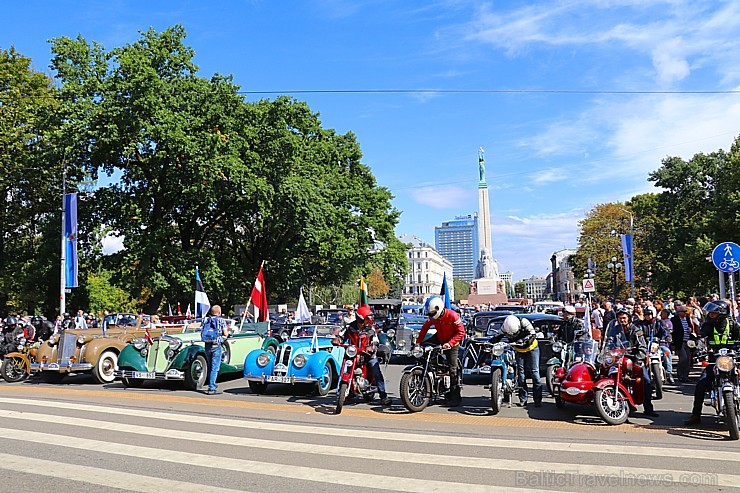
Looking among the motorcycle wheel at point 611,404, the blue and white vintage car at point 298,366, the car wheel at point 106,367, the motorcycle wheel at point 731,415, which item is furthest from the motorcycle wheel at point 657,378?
the car wheel at point 106,367

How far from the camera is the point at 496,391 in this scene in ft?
33.8

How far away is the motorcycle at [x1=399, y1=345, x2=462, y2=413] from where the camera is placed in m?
10.5

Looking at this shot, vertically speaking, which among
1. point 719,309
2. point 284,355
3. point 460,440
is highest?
point 719,309

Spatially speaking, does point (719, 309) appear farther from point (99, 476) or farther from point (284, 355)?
point (99, 476)

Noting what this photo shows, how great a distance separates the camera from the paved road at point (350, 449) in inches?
247

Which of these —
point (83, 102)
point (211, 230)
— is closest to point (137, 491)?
point (83, 102)

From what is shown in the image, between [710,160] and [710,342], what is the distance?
56628mm

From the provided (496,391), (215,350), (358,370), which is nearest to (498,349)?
(496,391)

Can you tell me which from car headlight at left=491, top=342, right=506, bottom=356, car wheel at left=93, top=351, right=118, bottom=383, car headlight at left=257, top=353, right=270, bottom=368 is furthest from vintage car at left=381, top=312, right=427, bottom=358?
car headlight at left=491, top=342, right=506, bottom=356

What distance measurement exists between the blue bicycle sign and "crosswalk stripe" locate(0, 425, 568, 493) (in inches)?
441

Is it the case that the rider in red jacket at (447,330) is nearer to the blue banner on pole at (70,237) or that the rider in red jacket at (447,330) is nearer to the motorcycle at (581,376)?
the motorcycle at (581,376)

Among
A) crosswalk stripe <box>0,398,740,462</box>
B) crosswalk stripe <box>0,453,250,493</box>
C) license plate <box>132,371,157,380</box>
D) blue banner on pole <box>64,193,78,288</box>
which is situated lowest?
crosswalk stripe <box>0,398,740,462</box>

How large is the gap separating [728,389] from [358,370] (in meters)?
5.52

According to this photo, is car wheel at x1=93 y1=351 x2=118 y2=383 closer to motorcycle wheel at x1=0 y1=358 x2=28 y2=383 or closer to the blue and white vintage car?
motorcycle wheel at x1=0 y1=358 x2=28 y2=383
